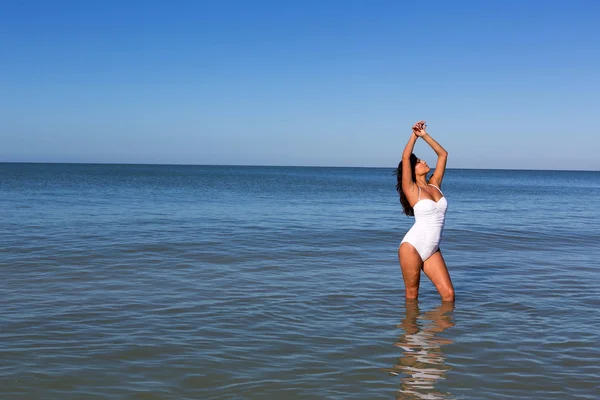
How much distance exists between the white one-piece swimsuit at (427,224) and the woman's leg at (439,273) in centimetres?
24

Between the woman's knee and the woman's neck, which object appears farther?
the woman's knee

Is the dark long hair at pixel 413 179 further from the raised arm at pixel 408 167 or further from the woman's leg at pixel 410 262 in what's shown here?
the woman's leg at pixel 410 262

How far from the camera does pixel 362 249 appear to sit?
13836 mm

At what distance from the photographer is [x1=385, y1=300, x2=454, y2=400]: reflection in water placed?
4941mm

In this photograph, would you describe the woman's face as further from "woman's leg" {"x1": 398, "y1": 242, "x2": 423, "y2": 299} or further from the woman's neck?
"woman's leg" {"x1": 398, "y1": 242, "x2": 423, "y2": 299}

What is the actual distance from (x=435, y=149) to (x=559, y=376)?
3183 mm

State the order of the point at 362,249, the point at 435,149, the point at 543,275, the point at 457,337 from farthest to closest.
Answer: the point at 362,249 → the point at 543,275 → the point at 435,149 → the point at 457,337

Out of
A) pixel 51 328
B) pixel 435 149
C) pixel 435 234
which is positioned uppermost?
pixel 435 149

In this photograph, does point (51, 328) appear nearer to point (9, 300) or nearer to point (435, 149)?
point (9, 300)

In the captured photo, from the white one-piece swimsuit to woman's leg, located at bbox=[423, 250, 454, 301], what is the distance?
238mm

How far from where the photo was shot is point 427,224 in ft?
23.2

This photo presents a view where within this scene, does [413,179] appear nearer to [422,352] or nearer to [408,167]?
[408,167]

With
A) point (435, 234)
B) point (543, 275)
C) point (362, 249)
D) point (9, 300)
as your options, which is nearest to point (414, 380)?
point (435, 234)

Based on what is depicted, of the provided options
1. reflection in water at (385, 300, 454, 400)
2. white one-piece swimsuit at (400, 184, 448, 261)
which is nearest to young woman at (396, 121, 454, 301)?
white one-piece swimsuit at (400, 184, 448, 261)
